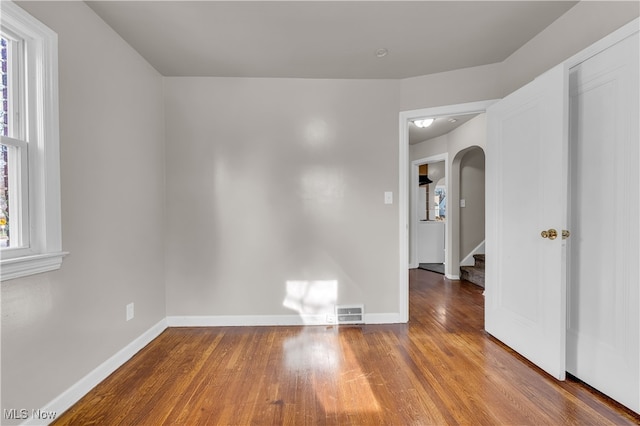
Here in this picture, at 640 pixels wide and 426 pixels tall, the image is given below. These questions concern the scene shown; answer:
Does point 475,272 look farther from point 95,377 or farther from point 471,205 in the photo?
point 95,377

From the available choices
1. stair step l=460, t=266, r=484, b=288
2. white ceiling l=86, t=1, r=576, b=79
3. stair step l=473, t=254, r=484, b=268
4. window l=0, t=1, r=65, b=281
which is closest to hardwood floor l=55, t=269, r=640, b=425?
window l=0, t=1, r=65, b=281

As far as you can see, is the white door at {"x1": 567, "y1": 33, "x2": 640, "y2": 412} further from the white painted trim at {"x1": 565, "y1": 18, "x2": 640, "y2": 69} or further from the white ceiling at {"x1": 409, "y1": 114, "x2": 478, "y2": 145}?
the white ceiling at {"x1": 409, "y1": 114, "x2": 478, "y2": 145}

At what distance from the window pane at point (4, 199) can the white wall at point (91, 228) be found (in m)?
0.22

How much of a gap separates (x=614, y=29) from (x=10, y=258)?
3295 mm

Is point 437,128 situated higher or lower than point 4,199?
higher

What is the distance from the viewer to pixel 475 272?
436 centimetres

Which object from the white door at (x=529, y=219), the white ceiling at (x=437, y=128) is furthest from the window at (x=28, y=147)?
the white ceiling at (x=437, y=128)

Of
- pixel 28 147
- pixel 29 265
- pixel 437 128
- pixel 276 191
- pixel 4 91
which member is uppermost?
pixel 437 128

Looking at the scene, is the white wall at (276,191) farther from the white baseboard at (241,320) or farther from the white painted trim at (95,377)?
the white painted trim at (95,377)

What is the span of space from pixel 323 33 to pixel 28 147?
1854 mm

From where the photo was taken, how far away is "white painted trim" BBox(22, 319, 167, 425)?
151 centimetres

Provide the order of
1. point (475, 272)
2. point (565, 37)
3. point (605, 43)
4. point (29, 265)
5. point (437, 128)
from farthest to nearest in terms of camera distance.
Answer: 1. point (437, 128)
2. point (475, 272)
3. point (565, 37)
4. point (605, 43)
5. point (29, 265)

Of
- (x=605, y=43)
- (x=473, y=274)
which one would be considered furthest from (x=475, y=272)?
(x=605, y=43)

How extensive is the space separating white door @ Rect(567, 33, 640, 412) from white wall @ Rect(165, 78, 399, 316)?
134cm
